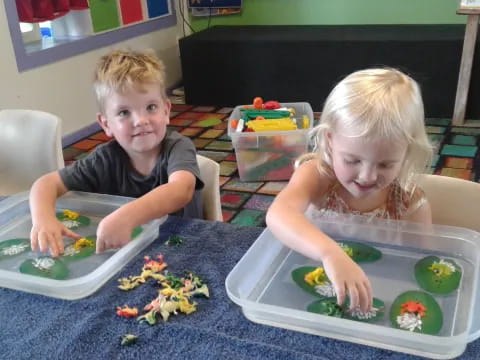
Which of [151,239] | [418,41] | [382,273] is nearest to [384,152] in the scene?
[382,273]

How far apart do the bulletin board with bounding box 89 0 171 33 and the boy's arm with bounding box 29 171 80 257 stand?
2.00 metres

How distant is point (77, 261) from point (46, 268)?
1.8 inches

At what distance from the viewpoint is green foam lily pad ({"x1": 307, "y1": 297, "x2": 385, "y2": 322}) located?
2.06ft

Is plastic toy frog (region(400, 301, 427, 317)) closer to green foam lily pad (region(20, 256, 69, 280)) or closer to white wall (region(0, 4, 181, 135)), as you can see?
green foam lily pad (region(20, 256, 69, 280))

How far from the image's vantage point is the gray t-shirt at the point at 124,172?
3.41ft

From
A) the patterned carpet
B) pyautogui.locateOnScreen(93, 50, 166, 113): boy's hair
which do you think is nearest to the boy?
pyautogui.locateOnScreen(93, 50, 166, 113): boy's hair

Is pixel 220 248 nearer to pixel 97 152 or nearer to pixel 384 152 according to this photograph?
pixel 384 152

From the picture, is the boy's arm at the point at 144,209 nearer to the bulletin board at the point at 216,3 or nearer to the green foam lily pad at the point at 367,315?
the green foam lily pad at the point at 367,315

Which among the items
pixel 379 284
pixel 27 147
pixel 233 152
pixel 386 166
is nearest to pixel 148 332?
pixel 379 284

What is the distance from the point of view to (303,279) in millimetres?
Result: 713

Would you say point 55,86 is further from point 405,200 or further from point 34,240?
point 405,200

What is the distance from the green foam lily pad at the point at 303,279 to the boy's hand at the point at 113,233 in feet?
0.89

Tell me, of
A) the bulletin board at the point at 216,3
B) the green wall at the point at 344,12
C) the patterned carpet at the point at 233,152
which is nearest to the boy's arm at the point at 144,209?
the patterned carpet at the point at 233,152

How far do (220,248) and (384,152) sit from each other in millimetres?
294
